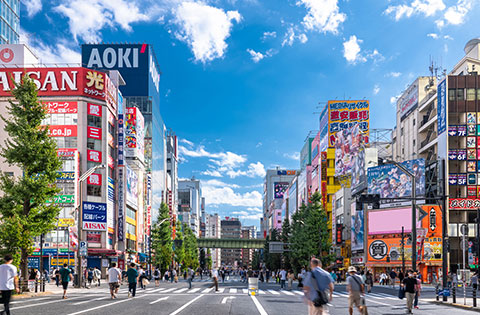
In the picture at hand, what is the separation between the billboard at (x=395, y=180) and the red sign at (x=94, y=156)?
3578cm

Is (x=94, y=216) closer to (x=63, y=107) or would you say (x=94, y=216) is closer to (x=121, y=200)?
(x=121, y=200)

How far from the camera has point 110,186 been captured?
72.9 m

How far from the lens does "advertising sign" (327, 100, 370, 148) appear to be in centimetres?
10019

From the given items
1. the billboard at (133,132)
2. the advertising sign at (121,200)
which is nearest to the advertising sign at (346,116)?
the billboard at (133,132)

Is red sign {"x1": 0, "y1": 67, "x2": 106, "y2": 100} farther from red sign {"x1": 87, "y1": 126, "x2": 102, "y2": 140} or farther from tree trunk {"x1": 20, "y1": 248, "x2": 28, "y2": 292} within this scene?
tree trunk {"x1": 20, "y1": 248, "x2": 28, "y2": 292}

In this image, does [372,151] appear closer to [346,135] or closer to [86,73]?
[346,135]

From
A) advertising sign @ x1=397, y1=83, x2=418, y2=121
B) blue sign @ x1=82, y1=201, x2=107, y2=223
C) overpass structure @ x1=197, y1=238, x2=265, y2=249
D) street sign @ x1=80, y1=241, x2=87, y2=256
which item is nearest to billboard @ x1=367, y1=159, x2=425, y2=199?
advertising sign @ x1=397, y1=83, x2=418, y2=121

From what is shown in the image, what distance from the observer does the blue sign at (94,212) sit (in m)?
67.8

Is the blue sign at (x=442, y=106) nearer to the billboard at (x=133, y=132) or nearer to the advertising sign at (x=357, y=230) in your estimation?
the advertising sign at (x=357, y=230)

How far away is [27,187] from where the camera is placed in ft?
106

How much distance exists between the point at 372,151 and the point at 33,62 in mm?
48680

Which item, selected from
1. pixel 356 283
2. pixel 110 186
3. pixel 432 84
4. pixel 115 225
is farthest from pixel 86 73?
pixel 356 283

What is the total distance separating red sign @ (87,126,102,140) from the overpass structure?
76.8 metres

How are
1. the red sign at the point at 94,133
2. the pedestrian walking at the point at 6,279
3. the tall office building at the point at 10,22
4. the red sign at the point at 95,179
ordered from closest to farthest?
the pedestrian walking at the point at 6,279 < the red sign at the point at 95,179 < the red sign at the point at 94,133 < the tall office building at the point at 10,22
